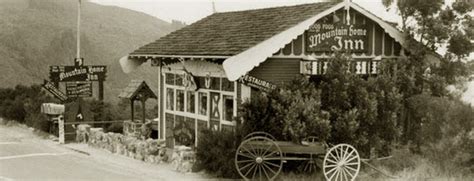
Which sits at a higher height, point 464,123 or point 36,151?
point 464,123

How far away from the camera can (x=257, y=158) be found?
1409 centimetres

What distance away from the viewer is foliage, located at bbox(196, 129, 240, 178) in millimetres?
14711

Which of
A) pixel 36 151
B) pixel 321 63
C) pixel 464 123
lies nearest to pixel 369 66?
pixel 321 63

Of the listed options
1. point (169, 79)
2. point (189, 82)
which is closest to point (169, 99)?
point (169, 79)

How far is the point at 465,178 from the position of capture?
570 inches

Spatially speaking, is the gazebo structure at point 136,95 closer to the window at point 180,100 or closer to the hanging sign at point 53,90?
the hanging sign at point 53,90

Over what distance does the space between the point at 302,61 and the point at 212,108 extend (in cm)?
333

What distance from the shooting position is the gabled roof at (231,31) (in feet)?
54.9

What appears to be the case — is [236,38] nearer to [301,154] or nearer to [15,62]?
[301,154]

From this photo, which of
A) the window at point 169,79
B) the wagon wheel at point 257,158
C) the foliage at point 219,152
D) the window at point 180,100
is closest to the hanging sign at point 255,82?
the foliage at point 219,152

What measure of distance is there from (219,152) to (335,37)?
498cm

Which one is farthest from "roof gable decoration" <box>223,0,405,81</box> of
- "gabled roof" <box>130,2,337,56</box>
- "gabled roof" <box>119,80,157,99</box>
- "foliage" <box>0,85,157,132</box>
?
"foliage" <box>0,85,157,132</box>

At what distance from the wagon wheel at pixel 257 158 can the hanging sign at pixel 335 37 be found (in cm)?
395

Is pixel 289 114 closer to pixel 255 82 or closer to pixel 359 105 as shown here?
pixel 255 82
